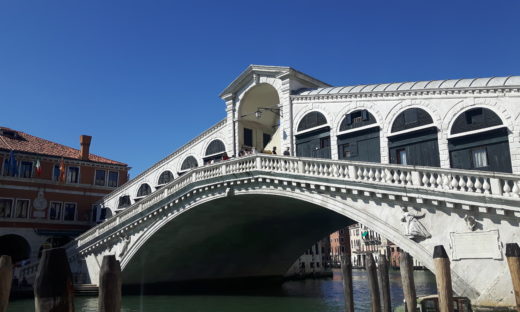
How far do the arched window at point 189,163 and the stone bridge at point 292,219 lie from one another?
4413 mm

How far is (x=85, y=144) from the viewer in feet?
100

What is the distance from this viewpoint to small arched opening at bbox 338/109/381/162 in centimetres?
1716

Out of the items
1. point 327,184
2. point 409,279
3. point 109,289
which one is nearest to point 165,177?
point 327,184

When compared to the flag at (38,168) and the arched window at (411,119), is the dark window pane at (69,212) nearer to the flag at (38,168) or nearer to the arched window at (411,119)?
the flag at (38,168)

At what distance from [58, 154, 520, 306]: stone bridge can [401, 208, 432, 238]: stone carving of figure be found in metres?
0.03

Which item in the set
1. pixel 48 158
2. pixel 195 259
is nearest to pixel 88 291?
pixel 195 259

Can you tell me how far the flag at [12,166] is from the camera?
26.5 metres

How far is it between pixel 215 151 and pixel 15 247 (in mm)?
15396

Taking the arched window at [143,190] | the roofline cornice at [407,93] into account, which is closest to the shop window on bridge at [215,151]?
the arched window at [143,190]

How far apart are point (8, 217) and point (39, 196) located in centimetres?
206

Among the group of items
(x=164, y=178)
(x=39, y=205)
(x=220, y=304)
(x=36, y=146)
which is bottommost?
(x=220, y=304)

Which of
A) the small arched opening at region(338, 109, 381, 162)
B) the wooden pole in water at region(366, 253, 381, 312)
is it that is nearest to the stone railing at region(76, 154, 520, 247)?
Answer: the wooden pole in water at region(366, 253, 381, 312)

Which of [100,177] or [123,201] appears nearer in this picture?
[123,201]

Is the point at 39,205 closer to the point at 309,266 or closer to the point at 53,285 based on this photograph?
the point at 53,285
